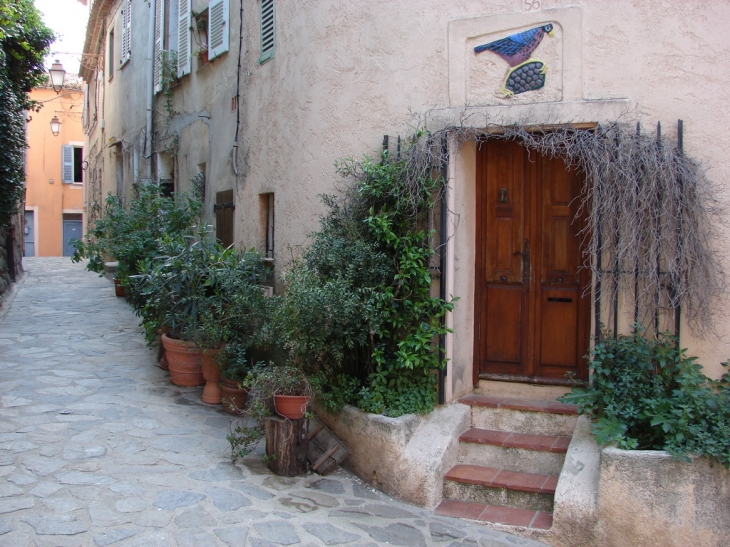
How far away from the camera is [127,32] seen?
13500mm

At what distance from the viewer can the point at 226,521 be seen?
415 cm

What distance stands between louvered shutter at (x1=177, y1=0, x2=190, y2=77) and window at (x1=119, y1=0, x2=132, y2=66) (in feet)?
11.7

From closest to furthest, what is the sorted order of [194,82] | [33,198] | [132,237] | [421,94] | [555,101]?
1. [555,101]
2. [421,94]
3. [132,237]
4. [194,82]
5. [33,198]

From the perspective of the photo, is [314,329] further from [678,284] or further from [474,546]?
[678,284]

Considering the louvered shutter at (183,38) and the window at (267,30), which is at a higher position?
the louvered shutter at (183,38)

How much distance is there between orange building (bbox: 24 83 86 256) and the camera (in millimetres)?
25328

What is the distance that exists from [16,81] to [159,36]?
276 centimetres

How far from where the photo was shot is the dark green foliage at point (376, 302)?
16.3 feet

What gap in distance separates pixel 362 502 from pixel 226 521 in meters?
0.99

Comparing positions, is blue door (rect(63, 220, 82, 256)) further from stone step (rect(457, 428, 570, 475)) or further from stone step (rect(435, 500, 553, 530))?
stone step (rect(435, 500, 553, 530))

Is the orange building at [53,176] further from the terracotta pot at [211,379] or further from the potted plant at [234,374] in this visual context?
the potted plant at [234,374]

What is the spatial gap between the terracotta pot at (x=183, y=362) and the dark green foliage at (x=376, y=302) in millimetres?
1918

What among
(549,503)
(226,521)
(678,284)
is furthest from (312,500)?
(678,284)

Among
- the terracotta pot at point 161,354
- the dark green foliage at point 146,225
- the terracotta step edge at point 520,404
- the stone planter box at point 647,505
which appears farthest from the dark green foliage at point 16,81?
the stone planter box at point 647,505
